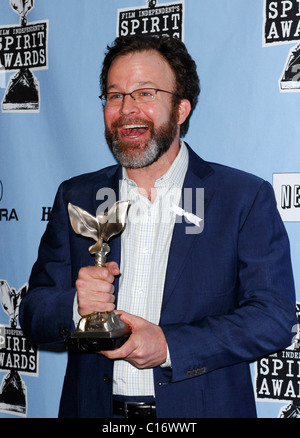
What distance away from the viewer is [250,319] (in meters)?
1.82

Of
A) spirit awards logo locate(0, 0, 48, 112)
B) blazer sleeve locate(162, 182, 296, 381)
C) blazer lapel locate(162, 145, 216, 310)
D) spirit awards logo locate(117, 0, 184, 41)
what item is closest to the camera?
blazer sleeve locate(162, 182, 296, 381)

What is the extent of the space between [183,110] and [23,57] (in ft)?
3.26

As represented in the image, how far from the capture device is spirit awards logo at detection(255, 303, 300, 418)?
2301 millimetres

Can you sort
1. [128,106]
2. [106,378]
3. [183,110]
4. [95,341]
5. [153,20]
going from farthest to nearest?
[153,20] < [183,110] < [128,106] < [106,378] < [95,341]

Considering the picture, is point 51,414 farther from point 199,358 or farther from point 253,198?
point 253,198

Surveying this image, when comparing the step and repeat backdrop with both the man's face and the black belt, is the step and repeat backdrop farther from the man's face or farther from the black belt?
the black belt

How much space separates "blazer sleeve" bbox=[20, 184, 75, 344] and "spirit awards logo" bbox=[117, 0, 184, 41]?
0.86 m

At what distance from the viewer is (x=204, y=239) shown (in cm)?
197

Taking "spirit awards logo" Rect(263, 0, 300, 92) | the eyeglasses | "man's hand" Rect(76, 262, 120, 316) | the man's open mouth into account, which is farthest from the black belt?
"spirit awards logo" Rect(263, 0, 300, 92)

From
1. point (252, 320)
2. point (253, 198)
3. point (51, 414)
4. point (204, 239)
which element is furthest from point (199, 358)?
point (51, 414)

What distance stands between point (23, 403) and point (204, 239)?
1417 millimetres

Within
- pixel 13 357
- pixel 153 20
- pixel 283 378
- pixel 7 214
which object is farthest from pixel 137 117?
pixel 13 357

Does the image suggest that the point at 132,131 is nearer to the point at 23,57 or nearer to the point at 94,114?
the point at 94,114

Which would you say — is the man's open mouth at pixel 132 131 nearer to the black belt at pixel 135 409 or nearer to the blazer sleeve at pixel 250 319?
the blazer sleeve at pixel 250 319
